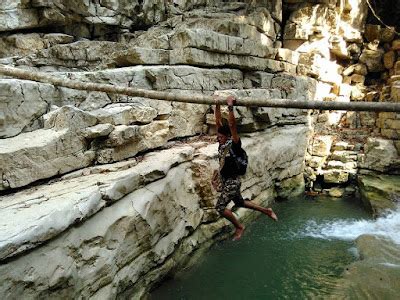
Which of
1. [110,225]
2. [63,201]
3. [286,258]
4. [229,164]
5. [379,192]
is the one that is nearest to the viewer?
[63,201]

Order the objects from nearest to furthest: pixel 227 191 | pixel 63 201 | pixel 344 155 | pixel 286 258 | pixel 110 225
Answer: pixel 63 201
pixel 110 225
pixel 227 191
pixel 286 258
pixel 344 155

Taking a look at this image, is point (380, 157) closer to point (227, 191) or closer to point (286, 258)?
point (286, 258)

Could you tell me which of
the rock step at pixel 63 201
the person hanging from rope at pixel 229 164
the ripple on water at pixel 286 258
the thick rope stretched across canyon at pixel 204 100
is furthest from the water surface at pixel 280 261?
the thick rope stretched across canyon at pixel 204 100

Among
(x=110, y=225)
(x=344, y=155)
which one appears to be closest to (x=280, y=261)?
(x=110, y=225)

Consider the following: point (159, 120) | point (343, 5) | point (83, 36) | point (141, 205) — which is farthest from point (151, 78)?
point (343, 5)

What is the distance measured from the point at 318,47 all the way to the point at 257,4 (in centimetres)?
392

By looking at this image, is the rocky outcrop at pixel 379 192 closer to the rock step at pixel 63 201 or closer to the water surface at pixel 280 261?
the water surface at pixel 280 261

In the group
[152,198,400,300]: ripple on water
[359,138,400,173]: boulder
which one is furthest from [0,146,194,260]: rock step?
[359,138,400,173]: boulder

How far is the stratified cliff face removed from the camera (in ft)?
15.6

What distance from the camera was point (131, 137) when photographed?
269 inches

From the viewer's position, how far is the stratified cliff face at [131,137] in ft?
15.6

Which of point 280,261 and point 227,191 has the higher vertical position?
point 227,191

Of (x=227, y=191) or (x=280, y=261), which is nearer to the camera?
(x=227, y=191)

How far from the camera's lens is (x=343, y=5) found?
1630 cm
